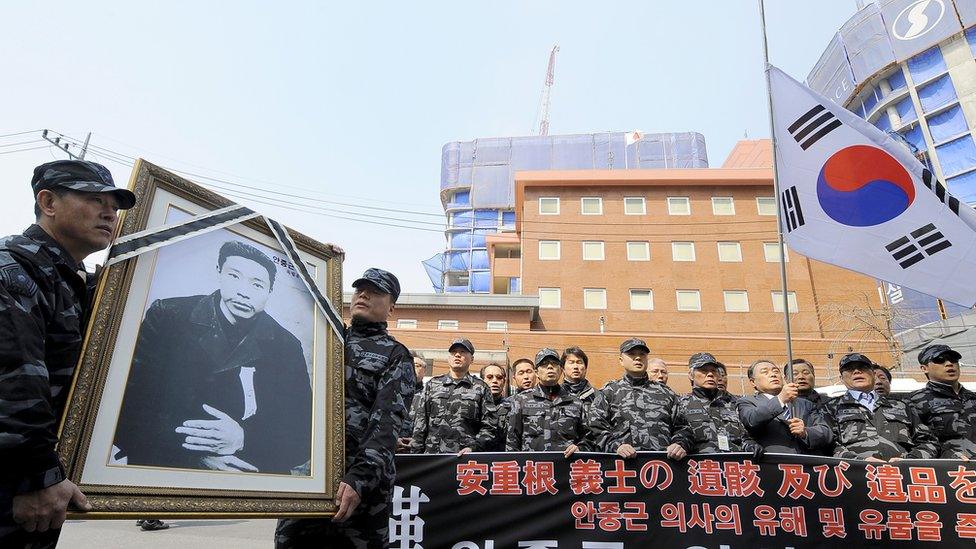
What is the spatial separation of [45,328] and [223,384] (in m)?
0.53

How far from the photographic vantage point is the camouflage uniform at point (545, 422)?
4.66 m

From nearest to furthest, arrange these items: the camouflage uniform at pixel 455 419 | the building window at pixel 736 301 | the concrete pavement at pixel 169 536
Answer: the camouflage uniform at pixel 455 419 < the concrete pavement at pixel 169 536 < the building window at pixel 736 301

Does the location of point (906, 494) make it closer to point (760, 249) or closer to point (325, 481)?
point (325, 481)

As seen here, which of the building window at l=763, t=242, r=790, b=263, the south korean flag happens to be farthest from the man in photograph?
the building window at l=763, t=242, r=790, b=263

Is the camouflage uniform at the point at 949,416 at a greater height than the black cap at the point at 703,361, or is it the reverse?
the black cap at the point at 703,361

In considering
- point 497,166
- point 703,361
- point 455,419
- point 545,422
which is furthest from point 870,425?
point 497,166

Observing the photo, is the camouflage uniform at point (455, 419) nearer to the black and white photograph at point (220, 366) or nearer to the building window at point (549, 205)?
the black and white photograph at point (220, 366)

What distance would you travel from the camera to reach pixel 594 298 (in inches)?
1069

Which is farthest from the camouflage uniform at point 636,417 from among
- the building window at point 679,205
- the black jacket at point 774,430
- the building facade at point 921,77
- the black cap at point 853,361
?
the building facade at point 921,77

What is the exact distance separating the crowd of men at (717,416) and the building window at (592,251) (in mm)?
22951

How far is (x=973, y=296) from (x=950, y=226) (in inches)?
29.1

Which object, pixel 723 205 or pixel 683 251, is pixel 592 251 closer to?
pixel 683 251

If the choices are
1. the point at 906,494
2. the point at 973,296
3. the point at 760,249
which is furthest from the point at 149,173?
the point at 760,249

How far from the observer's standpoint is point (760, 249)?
1082 inches
